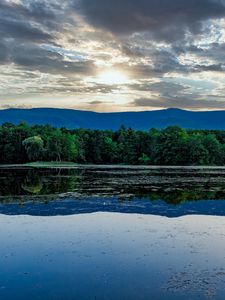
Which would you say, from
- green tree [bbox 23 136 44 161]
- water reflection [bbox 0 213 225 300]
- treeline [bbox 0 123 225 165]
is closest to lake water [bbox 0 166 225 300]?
water reflection [bbox 0 213 225 300]

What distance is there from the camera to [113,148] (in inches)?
4254

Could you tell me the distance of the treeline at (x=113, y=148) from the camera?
3593 inches

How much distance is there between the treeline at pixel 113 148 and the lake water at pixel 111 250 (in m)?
68.4

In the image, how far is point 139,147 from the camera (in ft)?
345

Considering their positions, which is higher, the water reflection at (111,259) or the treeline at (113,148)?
the water reflection at (111,259)

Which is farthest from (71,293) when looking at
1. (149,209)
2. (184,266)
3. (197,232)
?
(149,209)

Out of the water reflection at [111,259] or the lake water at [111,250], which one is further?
the lake water at [111,250]

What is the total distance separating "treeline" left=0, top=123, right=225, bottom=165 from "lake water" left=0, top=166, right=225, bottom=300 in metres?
68.4

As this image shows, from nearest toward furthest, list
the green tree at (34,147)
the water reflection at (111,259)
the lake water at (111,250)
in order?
the water reflection at (111,259)
the lake water at (111,250)
the green tree at (34,147)

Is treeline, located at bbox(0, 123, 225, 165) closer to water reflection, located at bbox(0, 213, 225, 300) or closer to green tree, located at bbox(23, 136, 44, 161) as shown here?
green tree, located at bbox(23, 136, 44, 161)

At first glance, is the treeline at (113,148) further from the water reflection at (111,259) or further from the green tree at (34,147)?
the water reflection at (111,259)

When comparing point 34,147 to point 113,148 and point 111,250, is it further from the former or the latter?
point 111,250

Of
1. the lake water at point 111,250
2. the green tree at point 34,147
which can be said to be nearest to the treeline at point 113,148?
the green tree at point 34,147

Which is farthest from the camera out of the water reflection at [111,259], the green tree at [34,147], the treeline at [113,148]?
the treeline at [113,148]
